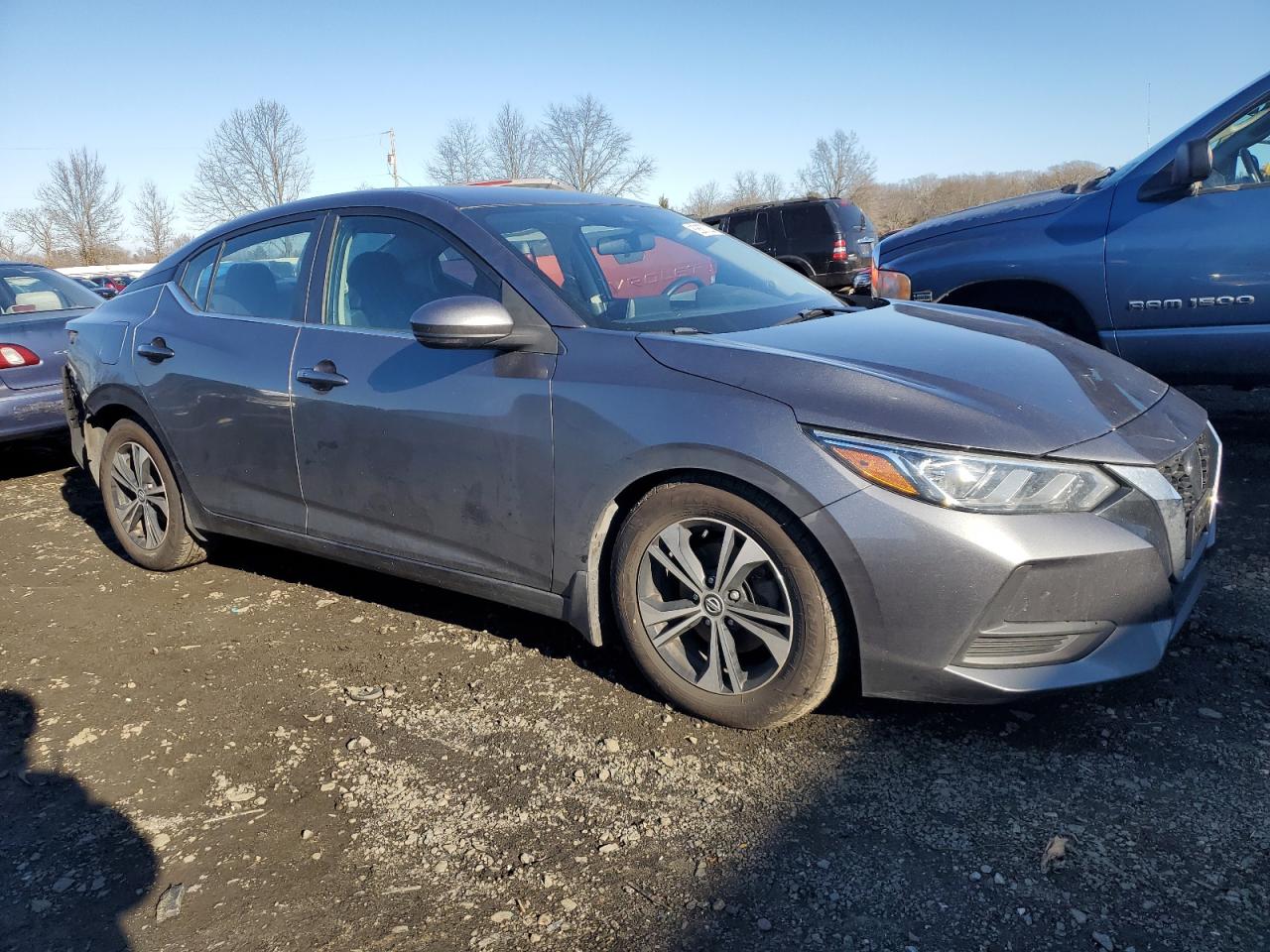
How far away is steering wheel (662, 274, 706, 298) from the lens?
3.27 m

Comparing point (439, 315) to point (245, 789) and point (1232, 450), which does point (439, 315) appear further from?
point (1232, 450)

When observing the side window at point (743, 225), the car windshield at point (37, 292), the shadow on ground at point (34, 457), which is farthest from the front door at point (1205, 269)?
the side window at point (743, 225)

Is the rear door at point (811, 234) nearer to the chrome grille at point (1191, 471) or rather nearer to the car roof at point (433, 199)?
the car roof at point (433, 199)

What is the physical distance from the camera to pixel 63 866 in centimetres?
230

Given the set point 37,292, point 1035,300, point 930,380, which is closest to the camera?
point 930,380

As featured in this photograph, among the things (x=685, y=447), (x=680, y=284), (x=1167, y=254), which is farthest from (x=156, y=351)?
(x=1167, y=254)

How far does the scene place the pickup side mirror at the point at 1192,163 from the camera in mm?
4383

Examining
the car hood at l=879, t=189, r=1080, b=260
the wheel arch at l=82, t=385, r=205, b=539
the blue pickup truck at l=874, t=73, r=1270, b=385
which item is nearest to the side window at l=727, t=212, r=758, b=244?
the car hood at l=879, t=189, r=1080, b=260

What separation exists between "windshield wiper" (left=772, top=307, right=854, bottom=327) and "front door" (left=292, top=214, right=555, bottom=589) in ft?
2.97

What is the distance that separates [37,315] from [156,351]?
3.50 meters

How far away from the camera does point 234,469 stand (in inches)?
148

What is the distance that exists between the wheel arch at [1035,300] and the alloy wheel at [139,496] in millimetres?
4215

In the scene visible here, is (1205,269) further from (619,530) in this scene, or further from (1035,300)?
(619,530)

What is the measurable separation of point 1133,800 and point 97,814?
2725 millimetres
